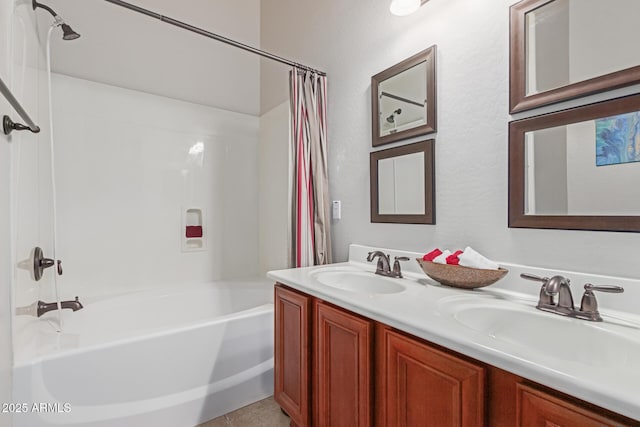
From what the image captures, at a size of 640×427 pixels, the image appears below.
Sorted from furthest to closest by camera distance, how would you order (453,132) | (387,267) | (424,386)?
(387,267), (453,132), (424,386)

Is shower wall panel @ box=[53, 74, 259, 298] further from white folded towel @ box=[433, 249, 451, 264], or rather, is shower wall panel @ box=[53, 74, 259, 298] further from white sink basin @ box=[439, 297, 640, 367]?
white sink basin @ box=[439, 297, 640, 367]

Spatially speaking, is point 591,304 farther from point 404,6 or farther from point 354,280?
point 404,6

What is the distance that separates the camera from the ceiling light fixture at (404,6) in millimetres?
1479

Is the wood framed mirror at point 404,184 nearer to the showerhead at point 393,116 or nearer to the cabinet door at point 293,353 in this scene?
the showerhead at point 393,116

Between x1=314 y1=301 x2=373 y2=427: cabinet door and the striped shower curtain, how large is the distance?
26.2 inches

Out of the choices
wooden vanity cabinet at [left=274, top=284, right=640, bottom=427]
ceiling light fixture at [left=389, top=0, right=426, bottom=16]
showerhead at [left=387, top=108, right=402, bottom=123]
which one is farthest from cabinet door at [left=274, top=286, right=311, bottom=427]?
ceiling light fixture at [left=389, top=0, right=426, bottom=16]

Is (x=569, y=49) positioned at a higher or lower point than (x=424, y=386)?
higher

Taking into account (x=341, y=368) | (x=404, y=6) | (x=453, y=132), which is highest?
(x=404, y=6)

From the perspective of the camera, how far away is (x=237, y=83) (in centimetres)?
275

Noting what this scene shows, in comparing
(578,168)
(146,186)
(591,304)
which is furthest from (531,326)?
(146,186)

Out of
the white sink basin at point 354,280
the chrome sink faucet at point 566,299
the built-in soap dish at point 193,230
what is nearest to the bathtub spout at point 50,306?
the built-in soap dish at point 193,230

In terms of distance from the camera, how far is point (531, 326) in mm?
907

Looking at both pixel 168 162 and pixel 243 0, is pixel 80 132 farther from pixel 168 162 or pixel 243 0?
pixel 243 0

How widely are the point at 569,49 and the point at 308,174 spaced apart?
1326 mm
